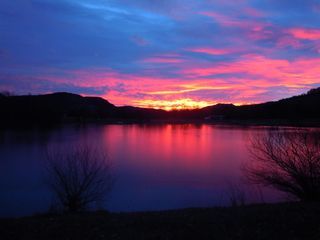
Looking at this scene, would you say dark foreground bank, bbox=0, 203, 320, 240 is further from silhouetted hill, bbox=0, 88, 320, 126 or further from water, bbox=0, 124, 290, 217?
silhouetted hill, bbox=0, 88, 320, 126

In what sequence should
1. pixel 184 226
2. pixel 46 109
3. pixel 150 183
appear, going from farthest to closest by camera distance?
pixel 46 109
pixel 150 183
pixel 184 226

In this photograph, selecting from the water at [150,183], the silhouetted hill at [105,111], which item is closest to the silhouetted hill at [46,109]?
the silhouetted hill at [105,111]

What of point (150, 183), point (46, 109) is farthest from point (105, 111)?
point (150, 183)

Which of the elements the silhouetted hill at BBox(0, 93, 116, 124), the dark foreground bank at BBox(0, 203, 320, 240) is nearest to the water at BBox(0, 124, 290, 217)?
the dark foreground bank at BBox(0, 203, 320, 240)

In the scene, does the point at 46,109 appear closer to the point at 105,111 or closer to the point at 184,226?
the point at 105,111

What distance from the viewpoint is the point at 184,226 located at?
827cm

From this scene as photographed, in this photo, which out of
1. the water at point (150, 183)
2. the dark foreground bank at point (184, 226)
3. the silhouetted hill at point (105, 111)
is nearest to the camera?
the dark foreground bank at point (184, 226)

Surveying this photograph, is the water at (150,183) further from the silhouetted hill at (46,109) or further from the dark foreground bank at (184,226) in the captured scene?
the silhouetted hill at (46,109)

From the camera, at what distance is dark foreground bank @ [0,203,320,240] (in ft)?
24.9

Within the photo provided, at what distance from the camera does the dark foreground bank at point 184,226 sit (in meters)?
7.58

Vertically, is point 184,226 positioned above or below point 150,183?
above

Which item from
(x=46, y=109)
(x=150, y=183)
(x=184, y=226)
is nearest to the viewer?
(x=184, y=226)

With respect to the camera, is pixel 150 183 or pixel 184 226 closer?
pixel 184 226

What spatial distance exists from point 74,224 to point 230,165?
2094 centimetres
